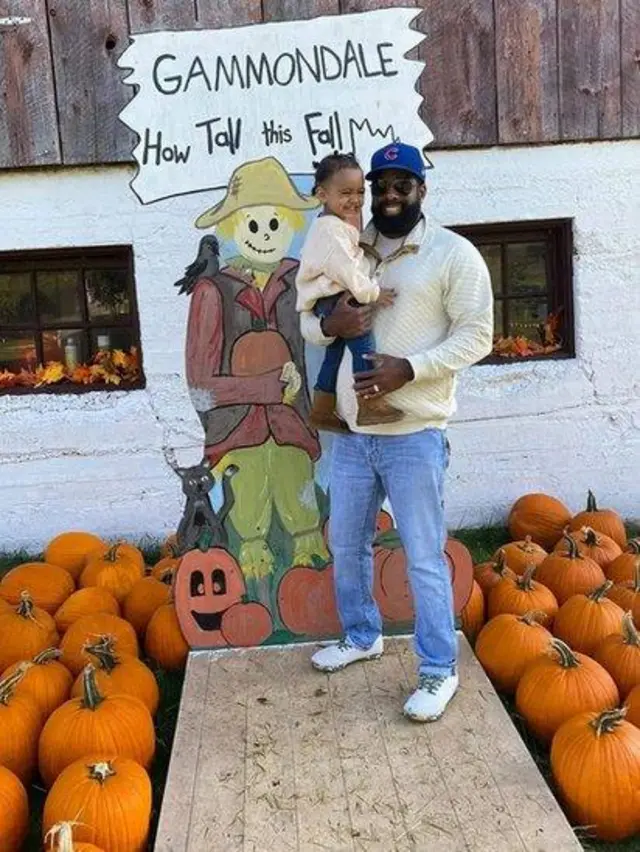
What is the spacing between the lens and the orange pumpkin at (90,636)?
153 inches

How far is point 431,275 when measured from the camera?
10.6 ft

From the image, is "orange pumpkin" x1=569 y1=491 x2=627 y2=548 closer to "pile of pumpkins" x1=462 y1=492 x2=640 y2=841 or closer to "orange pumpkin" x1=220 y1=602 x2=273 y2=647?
"pile of pumpkins" x1=462 y1=492 x2=640 y2=841

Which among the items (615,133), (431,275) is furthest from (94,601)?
(615,133)

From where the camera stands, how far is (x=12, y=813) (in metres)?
2.96

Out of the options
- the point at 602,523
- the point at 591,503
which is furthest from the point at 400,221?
the point at 591,503

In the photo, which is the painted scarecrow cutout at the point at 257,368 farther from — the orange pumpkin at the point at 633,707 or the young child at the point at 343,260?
the orange pumpkin at the point at 633,707

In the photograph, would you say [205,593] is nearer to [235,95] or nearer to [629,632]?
[629,632]

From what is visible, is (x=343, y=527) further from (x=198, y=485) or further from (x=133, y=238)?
(x=133, y=238)

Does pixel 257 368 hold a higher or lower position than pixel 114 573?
higher

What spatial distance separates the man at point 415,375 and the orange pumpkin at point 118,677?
98 centimetres

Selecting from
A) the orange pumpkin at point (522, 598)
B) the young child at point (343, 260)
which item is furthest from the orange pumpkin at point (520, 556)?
the young child at point (343, 260)

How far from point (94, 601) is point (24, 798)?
1.36 m

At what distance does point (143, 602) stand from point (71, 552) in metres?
0.86

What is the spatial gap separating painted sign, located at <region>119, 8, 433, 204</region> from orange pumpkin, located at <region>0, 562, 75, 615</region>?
77.0 inches
